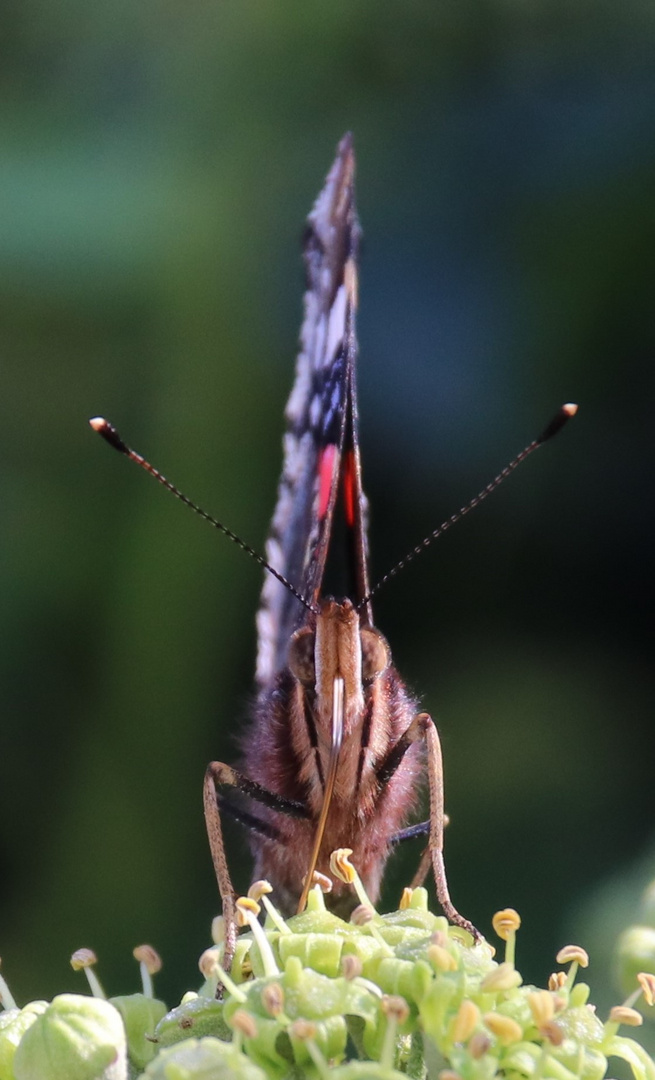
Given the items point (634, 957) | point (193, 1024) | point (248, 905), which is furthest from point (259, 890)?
point (634, 957)

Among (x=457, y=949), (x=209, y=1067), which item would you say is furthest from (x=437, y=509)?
(x=209, y=1067)

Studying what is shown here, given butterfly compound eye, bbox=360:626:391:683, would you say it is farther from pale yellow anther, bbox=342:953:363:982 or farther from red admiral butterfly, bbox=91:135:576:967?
pale yellow anther, bbox=342:953:363:982

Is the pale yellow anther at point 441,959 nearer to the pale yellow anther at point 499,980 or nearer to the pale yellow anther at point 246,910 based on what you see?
the pale yellow anther at point 499,980

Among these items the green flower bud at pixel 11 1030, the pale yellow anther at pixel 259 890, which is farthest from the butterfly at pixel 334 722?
the green flower bud at pixel 11 1030

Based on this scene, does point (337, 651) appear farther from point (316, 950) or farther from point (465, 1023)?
point (465, 1023)

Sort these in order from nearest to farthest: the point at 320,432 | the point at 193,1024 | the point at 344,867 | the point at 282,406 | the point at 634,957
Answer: the point at 193,1024 < the point at 344,867 < the point at 634,957 < the point at 320,432 < the point at 282,406

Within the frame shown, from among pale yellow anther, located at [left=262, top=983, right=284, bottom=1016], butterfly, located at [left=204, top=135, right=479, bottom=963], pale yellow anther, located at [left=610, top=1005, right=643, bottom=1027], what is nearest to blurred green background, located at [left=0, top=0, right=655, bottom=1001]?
butterfly, located at [left=204, top=135, right=479, bottom=963]
